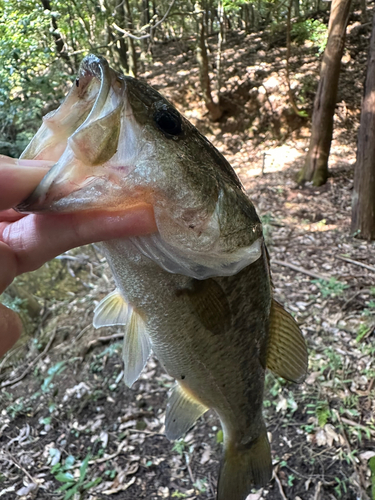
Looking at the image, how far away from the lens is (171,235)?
0.89 metres

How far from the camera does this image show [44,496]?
2.51 meters

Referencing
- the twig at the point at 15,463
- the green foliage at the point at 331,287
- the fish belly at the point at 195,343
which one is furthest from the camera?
the green foliage at the point at 331,287

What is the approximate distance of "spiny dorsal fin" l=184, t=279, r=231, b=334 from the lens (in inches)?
45.1

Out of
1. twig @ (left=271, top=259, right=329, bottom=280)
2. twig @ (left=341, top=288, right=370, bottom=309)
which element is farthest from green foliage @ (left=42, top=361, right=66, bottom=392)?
twig @ (left=341, top=288, right=370, bottom=309)

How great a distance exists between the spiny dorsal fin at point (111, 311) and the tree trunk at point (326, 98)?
235 inches

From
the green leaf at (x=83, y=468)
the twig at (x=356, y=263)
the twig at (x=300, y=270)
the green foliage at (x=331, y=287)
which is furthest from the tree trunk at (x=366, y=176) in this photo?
the green leaf at (x=83, y=468)

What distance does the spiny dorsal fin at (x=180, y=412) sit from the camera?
1.61m

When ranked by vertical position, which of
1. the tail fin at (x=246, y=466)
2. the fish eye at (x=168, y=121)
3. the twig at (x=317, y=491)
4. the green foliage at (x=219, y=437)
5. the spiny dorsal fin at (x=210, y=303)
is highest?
the fish eye at (x=168, y=121)

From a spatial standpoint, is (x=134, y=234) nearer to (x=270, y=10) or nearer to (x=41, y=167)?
(x=41, y=167)

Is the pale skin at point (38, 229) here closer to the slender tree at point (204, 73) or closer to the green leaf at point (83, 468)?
the green leaf at point (83, 468)

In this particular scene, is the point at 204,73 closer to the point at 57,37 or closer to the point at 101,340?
the point at 57,37

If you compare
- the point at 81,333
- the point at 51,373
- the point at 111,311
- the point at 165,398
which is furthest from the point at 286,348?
the point at 81,333

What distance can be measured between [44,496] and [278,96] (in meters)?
9.24

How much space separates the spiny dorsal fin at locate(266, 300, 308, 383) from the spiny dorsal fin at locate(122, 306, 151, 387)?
49 cm
